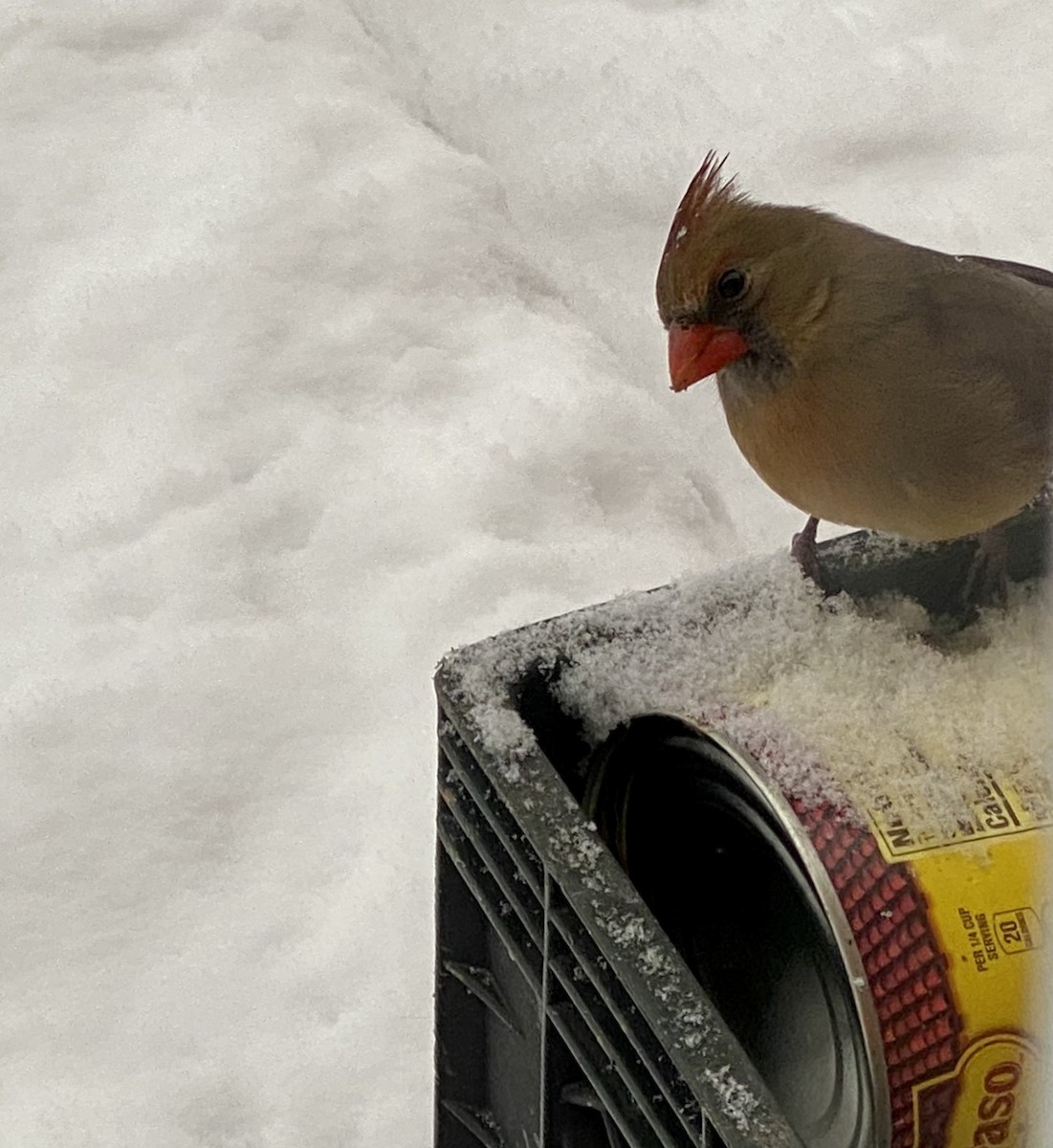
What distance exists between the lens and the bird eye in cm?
107

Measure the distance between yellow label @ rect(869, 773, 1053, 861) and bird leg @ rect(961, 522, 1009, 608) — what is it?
21 centimetres

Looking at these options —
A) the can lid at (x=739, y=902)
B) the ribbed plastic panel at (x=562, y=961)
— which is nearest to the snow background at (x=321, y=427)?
the ribbed plastic panel at (x=562, y=961)

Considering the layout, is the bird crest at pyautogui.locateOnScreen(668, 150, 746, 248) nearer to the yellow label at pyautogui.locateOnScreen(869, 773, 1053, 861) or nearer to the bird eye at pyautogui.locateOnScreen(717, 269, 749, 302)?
the bird eye at pyautogui.locateOnScreen(717, 269, 749, 302)

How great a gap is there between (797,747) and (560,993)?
176 mm

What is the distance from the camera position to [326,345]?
6.33 feet

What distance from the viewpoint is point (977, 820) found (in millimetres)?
877

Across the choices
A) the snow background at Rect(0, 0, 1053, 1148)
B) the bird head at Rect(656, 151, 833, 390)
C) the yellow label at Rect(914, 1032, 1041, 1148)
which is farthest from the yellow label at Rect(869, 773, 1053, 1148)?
the snow background at Rect(0, 0, 1053, 1148)

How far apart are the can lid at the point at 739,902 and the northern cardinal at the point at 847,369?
200 mm

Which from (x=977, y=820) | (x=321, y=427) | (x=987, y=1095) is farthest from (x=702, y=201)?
(x=321, y=427)

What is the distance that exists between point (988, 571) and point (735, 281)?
252 mm

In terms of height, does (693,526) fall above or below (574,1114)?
above

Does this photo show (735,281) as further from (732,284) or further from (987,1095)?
(987,1095)

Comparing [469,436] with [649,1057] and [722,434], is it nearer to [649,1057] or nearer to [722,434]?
[722,434]

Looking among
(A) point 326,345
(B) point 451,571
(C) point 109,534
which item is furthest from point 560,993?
(A) point 326,345
